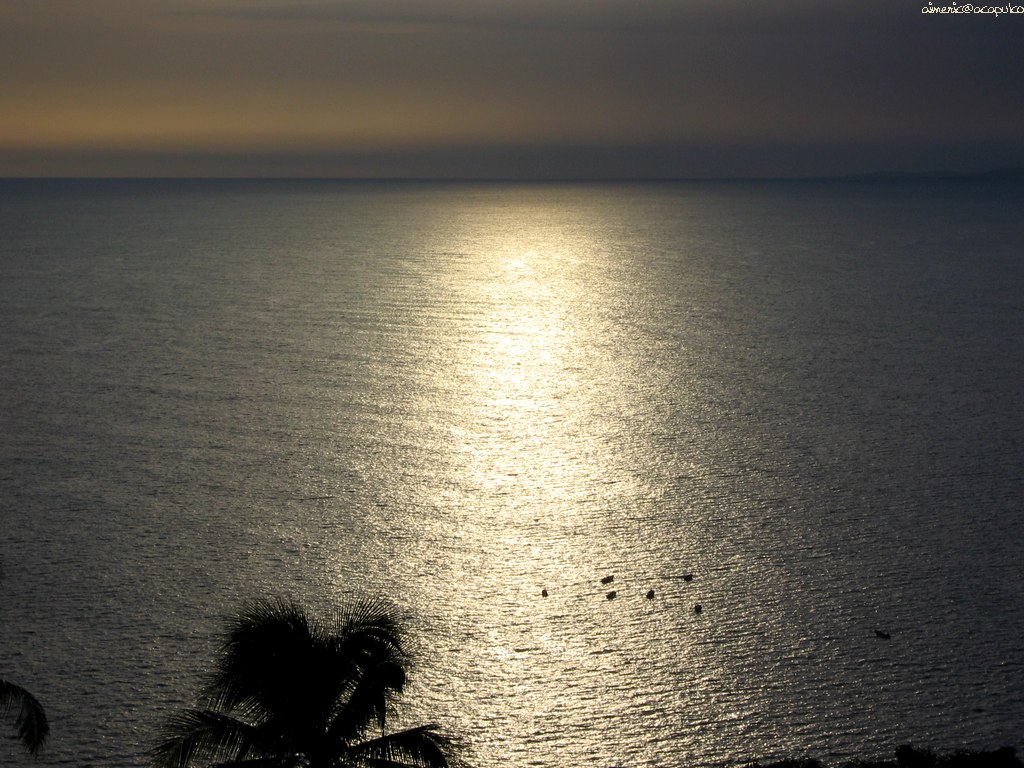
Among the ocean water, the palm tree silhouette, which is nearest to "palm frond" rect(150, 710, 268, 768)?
the palm tree silhouette

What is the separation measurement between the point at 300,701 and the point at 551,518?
2994cm

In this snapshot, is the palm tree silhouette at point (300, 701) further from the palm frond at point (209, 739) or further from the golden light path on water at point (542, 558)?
the golden light path on water at point (542, 558)

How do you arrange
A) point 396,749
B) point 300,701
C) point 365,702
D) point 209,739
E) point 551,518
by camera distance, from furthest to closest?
point 551,518, point 396,749, point 209,739, point 365,702, point 300,701

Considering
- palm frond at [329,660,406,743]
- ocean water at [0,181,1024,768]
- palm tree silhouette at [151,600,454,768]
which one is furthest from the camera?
ocean water at [0,181,1024,768]

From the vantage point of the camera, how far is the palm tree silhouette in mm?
14727

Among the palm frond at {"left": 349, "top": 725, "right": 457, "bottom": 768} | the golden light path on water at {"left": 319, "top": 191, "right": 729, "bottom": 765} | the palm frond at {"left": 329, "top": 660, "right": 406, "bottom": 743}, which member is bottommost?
the palm frond at {"left": 349, "top": 725, "right": 457, "bottom": 768}

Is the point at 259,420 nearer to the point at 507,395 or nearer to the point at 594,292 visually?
the point at 507,395

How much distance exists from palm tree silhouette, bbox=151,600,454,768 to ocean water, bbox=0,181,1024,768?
541 inches

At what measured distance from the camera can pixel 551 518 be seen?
44.2m

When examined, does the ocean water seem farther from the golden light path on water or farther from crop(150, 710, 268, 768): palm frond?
crop(150, 710, 268, 768): palm frond

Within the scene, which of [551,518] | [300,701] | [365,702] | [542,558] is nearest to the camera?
[300,701]

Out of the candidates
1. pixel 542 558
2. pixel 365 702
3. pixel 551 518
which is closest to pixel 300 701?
pixel 365 702

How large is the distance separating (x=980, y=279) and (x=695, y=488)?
290ft

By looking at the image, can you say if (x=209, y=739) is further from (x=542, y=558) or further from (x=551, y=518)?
(x=551, y=518)
